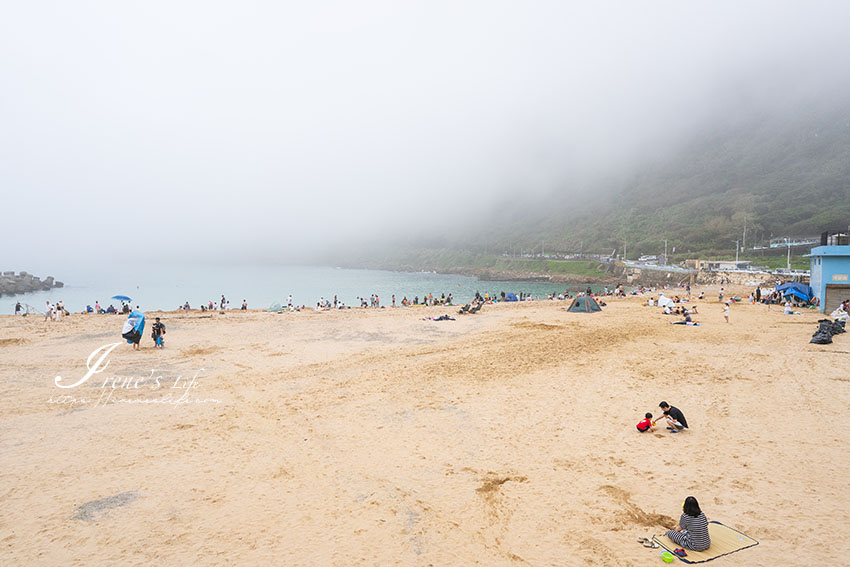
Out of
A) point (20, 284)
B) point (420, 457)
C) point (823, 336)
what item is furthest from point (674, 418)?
point (20, 284)

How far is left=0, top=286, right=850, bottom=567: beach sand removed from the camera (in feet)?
18.5

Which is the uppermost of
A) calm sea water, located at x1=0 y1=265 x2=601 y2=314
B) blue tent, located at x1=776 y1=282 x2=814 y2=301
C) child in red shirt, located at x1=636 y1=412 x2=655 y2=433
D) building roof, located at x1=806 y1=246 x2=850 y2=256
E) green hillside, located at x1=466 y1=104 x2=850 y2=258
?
green hillside, located at x1=466 y1=104 x2=850 y2=258

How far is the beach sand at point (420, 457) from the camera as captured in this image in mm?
5633

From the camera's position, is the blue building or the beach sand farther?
the blue building

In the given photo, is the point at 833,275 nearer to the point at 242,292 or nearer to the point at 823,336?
the point at 823,336

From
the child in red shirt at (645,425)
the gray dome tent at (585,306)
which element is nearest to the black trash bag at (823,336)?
the gray dome tent at (585,306)

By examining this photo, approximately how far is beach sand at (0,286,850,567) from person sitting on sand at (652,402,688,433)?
240 millimetres

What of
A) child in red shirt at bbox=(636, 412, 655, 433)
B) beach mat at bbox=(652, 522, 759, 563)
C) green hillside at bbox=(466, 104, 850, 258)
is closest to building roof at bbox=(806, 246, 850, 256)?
child in red shirt at bbox=(636, 412, 655, 433)

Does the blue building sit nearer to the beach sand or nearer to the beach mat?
the beach sand

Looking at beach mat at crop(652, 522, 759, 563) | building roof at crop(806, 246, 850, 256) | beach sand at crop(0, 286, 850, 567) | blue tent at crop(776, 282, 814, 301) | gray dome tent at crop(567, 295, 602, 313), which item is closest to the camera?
beach mat at crop(652, 522, 759, 563)

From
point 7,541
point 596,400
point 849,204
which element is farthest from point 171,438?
point 849,204

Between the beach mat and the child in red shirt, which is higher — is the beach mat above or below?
below

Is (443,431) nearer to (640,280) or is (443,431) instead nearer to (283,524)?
(283,524)

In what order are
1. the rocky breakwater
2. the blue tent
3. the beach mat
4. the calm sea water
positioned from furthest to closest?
the rocky breakwater, the calm sea water, the blue tent, the beach mat
